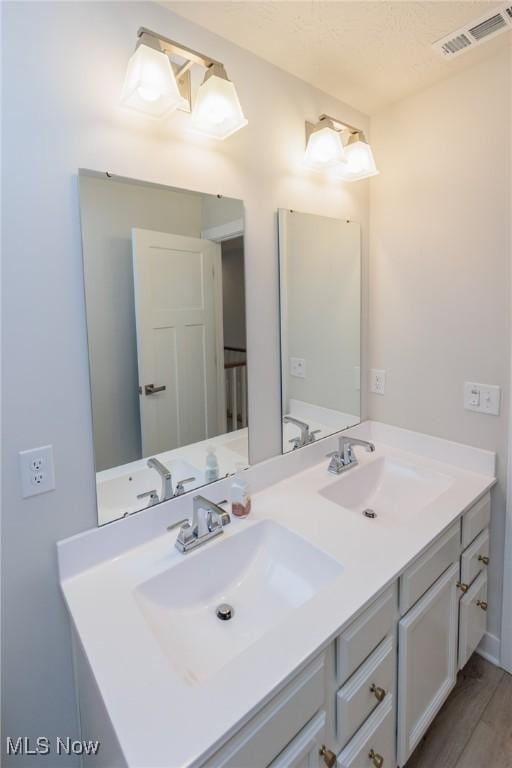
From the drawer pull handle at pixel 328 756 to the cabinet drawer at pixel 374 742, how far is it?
8cm

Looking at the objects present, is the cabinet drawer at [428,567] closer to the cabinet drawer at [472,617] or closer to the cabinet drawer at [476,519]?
the cabinet drawer at [476,519]

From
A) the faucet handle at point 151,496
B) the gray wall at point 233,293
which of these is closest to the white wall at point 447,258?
the gray wall at point 233,293

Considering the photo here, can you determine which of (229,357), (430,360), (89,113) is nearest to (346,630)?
(229,357)

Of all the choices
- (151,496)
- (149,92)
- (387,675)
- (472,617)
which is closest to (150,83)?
(149,92)

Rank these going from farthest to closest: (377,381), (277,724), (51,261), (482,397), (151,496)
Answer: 1. (377,381)
2. (482,397)
3. (151,496)
4. (51,261)
5. (277,724)

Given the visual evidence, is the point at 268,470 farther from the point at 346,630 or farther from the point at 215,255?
the point at 215,255

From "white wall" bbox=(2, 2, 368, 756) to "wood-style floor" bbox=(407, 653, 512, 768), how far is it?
1225 millimetres

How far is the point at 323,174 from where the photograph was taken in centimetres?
171

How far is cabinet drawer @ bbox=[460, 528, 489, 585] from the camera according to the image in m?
1.52

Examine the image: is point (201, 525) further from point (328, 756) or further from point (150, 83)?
point (150, 83)

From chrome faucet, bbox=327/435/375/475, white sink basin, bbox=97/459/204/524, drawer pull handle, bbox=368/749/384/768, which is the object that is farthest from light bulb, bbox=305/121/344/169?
drawer pull handle, bbox=368/749/384/768

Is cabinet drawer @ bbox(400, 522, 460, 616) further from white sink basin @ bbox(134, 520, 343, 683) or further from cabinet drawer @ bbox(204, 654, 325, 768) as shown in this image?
cabinet drawer @ bbox(204, 654, 325, 768)

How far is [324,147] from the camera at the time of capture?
→ 5.11 ft

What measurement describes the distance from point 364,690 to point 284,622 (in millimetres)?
360
